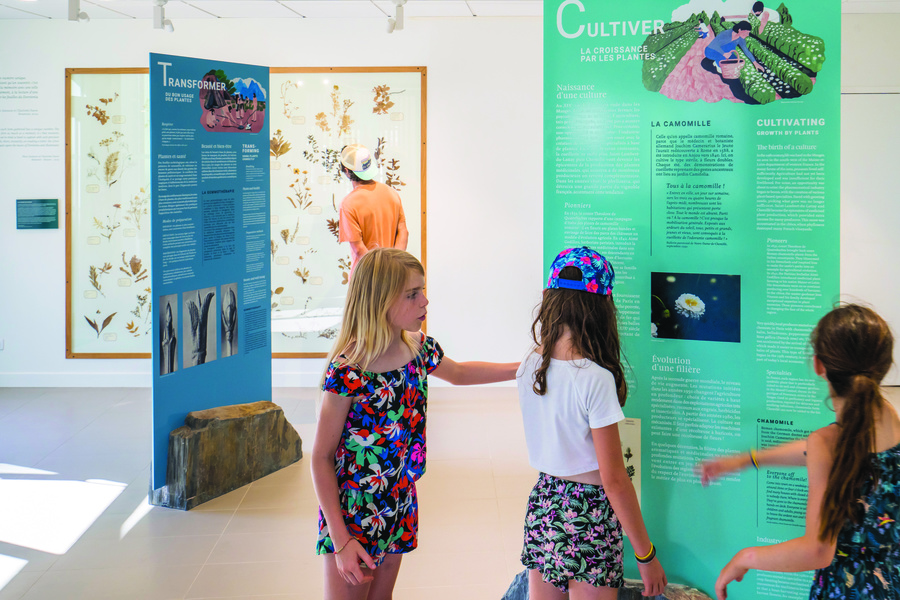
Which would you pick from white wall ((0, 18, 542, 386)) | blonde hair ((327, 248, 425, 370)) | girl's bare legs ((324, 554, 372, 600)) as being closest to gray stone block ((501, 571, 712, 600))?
girl's bare legs ((324, 554, 372, 600))

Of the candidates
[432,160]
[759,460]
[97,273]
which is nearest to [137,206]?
[97,273]

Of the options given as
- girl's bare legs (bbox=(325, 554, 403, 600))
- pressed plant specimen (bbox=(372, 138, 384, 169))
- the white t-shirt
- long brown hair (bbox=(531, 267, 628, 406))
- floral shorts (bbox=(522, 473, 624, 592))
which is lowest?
girl's bare legs (bbox=(325, 554, 403, 600))

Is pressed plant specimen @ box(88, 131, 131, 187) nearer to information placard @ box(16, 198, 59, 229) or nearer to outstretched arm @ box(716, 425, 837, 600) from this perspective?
information placard @ box(16, 198, 59, 229)

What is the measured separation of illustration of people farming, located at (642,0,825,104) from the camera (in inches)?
93.7

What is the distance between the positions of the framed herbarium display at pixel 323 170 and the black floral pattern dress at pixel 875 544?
5457mm

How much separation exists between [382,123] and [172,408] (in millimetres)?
3484

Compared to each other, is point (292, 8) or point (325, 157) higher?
point (292, 8)

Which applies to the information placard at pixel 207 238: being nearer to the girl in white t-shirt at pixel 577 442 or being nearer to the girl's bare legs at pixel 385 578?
the girl's bare legs at pixel 385 578

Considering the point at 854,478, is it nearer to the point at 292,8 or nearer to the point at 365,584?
the point at 365,584

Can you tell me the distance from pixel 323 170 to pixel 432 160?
0.98 metres

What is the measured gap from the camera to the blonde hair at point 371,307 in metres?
2.00

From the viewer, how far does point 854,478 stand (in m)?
1.71

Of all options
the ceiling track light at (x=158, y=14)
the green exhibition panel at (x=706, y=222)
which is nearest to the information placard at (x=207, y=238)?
the ceiling track light at (x=158, y=14)

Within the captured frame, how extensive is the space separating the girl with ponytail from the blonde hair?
1.01m
